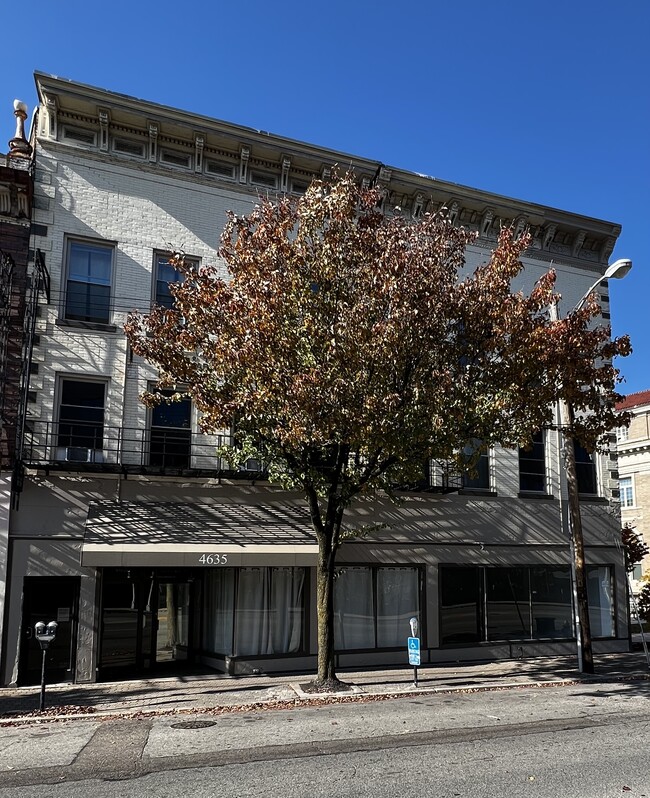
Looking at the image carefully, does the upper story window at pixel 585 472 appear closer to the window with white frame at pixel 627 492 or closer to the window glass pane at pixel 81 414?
the window glass pane at pixel 81 414

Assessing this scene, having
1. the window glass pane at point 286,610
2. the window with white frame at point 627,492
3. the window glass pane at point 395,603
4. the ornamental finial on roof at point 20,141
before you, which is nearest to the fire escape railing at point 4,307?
the ornamental finial on roof at point 20,141

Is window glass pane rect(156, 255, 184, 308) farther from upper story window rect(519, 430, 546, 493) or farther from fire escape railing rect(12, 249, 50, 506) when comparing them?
upper story window rect(519, 430, 546, 493)

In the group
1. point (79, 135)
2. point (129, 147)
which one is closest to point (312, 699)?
point (129, 147)

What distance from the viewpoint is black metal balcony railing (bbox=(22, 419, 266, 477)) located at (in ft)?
51.5

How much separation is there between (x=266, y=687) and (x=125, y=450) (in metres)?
5.95

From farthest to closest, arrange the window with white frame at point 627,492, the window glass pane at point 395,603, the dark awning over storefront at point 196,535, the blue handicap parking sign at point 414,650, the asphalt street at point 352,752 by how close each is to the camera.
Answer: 1. the window with white frame at point 627,492
2. the window glass pane at point 395,603
3. the dark awning over storefront at point 196,535
4. the blue handicap parking sign at point 414,650
5. the asphalt street at point 352,752

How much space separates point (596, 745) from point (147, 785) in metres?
5.71

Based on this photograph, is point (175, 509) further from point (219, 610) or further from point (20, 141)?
point (20, 141)

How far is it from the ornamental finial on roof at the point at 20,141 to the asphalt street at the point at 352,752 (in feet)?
39.5

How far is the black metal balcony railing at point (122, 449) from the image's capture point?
15.7 metres

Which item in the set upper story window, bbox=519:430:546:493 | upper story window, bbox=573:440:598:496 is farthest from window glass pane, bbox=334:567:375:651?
upper story window, bbox=573:440:598:496

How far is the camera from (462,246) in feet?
46.1

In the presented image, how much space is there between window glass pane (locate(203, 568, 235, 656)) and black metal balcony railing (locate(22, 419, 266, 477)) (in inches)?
104

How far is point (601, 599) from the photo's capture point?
2136cm
